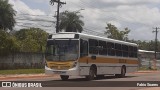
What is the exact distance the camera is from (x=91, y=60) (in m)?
28.1

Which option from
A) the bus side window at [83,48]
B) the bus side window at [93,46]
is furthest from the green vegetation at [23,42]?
the bus side window at [83,48]

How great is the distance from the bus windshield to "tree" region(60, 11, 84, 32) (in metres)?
46.1

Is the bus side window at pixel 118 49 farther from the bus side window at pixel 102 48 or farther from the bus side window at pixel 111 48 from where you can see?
the bus side window at pixel 102 48

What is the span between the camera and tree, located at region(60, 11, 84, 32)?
2908 inches

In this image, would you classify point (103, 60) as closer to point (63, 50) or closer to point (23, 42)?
point (63, 50)

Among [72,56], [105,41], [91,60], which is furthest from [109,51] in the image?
A: [72,56]

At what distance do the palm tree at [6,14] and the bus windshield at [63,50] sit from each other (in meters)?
36.5

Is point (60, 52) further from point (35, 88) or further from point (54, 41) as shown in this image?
point (35, 88)

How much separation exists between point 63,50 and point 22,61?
22.5 m

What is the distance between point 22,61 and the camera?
48156 millimetres

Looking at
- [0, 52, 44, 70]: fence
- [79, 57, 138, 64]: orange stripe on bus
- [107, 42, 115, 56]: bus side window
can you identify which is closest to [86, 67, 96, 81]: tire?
[79, 57, 138, 64]: orange stripe on bus

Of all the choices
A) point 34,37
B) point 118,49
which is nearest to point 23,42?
point 34,37

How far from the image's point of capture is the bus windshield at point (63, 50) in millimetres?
26281

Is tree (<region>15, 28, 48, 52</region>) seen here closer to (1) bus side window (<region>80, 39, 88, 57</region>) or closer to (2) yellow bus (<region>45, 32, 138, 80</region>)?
(2) yellow bus (<region>45, 32, 138, 80</region>)
